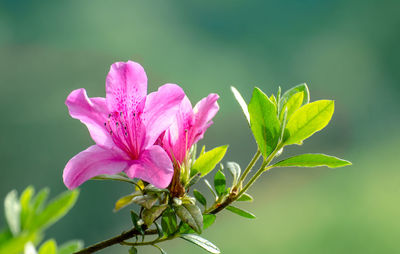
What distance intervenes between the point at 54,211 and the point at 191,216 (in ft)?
0.63

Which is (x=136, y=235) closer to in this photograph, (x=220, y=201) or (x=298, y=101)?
(x=220, y=201)

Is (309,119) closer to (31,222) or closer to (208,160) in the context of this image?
(208,160)

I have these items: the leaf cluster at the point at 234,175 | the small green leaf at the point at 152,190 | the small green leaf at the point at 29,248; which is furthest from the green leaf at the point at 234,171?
the small green leaf at the point at 29,248

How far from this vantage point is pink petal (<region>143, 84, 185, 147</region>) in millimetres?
535

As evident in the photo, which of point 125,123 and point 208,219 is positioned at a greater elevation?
point 125,123

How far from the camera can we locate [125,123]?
589mm

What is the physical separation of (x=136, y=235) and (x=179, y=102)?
0.53ft

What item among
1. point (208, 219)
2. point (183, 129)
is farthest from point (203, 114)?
point (208, 219)

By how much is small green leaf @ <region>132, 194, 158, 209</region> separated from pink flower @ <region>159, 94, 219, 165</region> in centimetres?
6

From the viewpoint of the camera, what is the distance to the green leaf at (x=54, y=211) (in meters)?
0.36

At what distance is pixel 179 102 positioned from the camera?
0.53 m

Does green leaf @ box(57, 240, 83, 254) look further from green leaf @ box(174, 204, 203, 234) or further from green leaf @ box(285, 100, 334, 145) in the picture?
green leaf @ box(285, 100, 334, 145)

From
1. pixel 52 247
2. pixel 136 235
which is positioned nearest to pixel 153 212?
pixel 136 235

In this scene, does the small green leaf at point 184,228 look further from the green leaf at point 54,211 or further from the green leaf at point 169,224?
the green leaf at point 54,211
